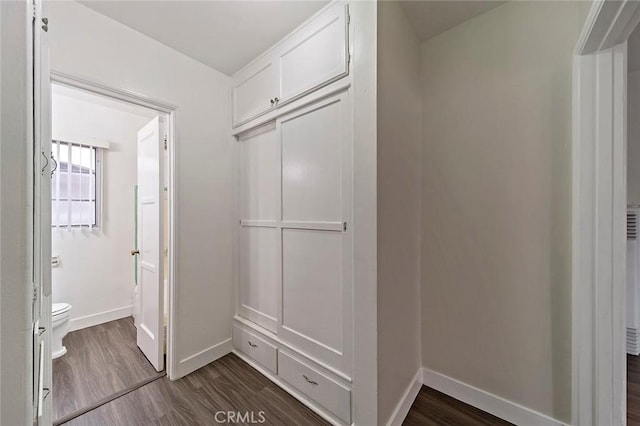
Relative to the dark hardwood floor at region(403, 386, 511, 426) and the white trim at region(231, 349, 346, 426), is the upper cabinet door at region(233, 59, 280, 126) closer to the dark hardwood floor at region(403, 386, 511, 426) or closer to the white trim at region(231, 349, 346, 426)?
the white trim at region(231, 349, 346, 426)

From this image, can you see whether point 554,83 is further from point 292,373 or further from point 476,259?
point 292,373

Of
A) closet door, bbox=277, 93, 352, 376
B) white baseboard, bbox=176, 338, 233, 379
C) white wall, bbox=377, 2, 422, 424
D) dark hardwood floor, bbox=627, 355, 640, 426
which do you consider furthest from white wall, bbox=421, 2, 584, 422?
white baseboard, bbox=176, 338, 233, 379

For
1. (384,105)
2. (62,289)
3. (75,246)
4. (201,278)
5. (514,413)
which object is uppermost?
(384,105)

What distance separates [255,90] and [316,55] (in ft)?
2.32

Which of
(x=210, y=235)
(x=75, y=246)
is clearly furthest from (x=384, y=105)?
(x=75, y=246)

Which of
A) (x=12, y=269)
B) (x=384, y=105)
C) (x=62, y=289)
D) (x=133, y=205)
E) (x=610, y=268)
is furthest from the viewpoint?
(x=133, y=205)

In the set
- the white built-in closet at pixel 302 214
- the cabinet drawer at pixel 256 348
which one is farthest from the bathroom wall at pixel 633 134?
the cabinet drawer at pixel 256 348

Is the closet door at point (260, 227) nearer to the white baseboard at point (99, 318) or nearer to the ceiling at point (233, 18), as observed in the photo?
the ceiling at point (233, 18)

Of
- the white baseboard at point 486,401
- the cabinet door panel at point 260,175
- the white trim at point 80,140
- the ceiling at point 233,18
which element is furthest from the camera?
the white trim at point 80,140

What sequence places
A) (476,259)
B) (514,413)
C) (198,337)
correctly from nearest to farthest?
(514,413), (476,259), (198,337)

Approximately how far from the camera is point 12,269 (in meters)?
0.46

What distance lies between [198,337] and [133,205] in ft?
6.80

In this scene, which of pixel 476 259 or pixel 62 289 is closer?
pixel 476 259

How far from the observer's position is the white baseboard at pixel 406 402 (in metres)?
1.40
